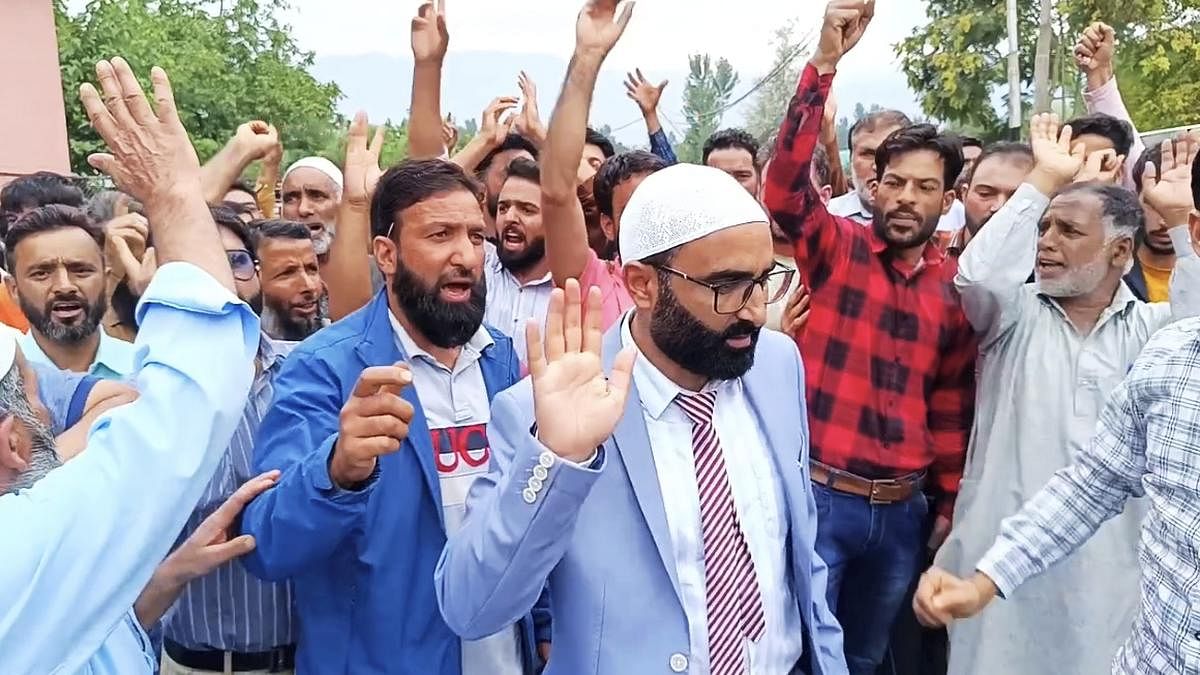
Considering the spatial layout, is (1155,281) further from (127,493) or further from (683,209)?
(127,493)

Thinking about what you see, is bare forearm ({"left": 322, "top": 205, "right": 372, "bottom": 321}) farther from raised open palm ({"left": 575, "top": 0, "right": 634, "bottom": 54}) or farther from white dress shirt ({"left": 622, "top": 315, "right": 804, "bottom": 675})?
white dress shirt ({"left": 622, "top": 315, "right": 804, "bottom": 675})

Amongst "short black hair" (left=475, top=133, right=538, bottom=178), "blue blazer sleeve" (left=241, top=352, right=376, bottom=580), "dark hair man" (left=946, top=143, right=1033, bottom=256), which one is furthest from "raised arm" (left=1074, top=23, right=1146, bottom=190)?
"blue blazer sleeve" (left=241, top=352, right=376, bottom=580)

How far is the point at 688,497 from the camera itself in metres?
2.13

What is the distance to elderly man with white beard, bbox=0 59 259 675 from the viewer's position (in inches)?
Result: 52.0

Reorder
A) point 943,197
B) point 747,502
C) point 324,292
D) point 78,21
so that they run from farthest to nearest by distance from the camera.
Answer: point 78,21 < point 324,292 < point 943,197 < point 747,502

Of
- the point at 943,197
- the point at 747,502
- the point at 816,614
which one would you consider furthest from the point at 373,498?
the point at 943,197

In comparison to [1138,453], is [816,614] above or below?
below

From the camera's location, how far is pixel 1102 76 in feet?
17.8

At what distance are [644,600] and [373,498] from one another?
68 centimetres

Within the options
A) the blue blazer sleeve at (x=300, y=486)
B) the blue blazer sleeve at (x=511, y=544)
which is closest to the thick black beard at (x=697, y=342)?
the blue blazer sleeve at (x=511, y=544)

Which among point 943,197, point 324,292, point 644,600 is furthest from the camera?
point 324,292

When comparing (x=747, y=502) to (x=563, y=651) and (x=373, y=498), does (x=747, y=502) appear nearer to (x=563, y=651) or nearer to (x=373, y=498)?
(x=563, y=651)

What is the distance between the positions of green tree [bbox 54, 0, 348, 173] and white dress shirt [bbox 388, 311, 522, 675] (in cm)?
1555

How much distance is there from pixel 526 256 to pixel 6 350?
2.86 m
